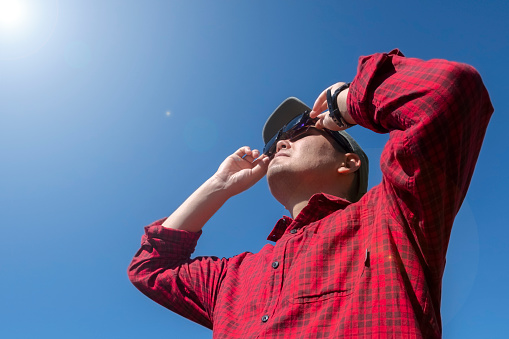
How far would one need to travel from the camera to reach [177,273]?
3.60 meters

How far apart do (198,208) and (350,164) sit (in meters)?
1.51

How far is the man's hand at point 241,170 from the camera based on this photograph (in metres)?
4.07

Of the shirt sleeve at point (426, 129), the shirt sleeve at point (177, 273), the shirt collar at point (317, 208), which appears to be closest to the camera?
the shirt sleeve at point (426, 129)

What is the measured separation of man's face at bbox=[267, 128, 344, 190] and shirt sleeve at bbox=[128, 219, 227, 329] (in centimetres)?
97

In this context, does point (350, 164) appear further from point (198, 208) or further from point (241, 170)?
point (198, 208)

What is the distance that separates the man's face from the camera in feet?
11.2

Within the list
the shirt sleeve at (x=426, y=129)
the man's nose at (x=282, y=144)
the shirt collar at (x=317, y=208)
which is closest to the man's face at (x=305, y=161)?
the man's nose at (x=282, y=144)

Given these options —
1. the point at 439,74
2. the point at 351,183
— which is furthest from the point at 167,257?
the point at 439,74

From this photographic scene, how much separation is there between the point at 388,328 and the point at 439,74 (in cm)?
124

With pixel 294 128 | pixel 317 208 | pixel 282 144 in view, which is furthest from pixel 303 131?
pixel 317 208

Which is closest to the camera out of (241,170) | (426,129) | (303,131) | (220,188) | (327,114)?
(426,129)

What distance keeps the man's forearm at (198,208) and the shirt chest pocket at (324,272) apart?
63.3 inches

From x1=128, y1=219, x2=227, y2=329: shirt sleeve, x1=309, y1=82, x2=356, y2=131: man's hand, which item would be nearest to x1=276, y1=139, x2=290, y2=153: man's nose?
x1=309, y1=82, x2=356, y2=131: man's hand

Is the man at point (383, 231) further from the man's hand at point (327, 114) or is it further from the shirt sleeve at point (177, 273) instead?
the shirt sleeve at point (177, 273)
